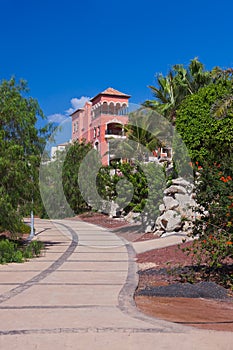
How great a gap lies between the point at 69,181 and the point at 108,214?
3821 mm

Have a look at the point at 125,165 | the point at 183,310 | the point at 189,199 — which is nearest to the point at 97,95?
the point at 125,165

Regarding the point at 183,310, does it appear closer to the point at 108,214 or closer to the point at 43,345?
the point at 43,345

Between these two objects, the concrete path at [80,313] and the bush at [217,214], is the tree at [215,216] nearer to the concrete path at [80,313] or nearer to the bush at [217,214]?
the bush at [217,214]

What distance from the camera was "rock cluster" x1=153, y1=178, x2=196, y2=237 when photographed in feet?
51.9

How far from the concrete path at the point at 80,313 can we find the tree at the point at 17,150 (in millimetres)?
1583

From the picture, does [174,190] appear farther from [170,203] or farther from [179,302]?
[179,302]

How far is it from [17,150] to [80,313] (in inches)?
259

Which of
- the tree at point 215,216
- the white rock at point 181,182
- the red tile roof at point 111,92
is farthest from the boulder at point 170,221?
the red tile roof at point 111,92

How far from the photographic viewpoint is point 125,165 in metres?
21.6

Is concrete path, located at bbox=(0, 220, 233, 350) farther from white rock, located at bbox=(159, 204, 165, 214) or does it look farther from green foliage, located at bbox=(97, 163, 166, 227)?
green foliage, located at bbox=(97, 163, 166, 227)

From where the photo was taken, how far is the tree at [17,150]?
1116cm

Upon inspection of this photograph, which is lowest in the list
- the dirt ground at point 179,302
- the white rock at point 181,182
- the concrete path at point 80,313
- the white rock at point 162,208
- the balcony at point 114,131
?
the dirt ground at point 179,302

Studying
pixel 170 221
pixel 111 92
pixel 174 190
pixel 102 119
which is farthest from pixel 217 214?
Result: pixel 111 92

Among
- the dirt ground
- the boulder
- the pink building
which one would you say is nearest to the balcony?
the pink building
